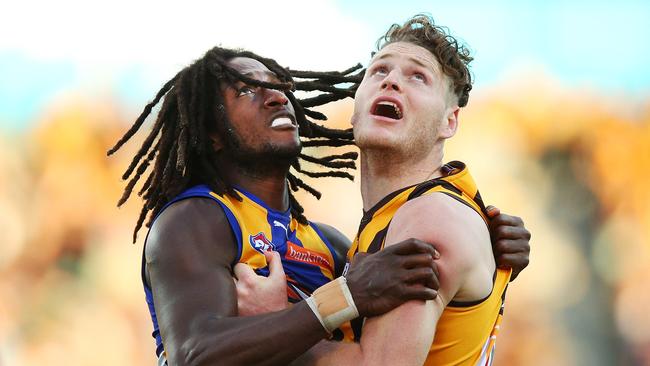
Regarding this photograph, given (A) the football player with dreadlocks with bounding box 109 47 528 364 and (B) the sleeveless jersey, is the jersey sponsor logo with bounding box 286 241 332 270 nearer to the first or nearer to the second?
(A) the football player with dreadlocks with bounding box 109 47 528 364

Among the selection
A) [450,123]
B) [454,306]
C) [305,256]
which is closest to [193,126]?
Answer: [305,256]

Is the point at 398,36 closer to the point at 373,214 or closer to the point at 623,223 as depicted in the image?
the point at 373,214

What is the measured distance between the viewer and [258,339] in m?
4.04

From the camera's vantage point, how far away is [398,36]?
16.0ft

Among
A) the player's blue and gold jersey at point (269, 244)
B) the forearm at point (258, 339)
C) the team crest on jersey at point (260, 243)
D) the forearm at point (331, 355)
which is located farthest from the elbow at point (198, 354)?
the team crest on jersey at point (260, 243)

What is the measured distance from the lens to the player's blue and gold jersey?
461cm

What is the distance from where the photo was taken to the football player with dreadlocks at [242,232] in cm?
402

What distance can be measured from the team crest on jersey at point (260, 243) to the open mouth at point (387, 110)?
73 centimetres

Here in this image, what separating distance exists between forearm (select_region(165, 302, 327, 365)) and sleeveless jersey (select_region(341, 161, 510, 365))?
0.30 m

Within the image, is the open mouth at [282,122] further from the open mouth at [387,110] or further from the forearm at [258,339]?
the forearm at [258,339]

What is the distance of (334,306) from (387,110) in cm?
99

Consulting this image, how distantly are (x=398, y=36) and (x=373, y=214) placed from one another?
2.96 feet

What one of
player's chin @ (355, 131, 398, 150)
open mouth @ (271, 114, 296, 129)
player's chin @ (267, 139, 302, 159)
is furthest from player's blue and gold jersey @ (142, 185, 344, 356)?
player's chin @ (355, 131, 398, 150)

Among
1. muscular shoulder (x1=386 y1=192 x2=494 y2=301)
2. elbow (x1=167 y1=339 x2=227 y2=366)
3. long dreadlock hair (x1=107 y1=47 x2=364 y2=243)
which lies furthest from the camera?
long dreadlock hair (x1=107 y1=47 x2=364 y2=243)
